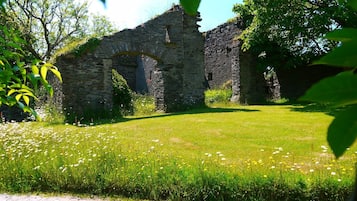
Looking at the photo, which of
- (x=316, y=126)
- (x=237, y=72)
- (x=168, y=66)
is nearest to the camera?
(x=316, y=126)

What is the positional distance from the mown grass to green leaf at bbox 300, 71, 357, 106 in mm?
2932

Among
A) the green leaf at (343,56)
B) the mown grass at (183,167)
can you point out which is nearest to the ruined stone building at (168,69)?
the mown grass at (183,167)

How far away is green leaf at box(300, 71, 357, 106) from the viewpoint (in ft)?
1.14

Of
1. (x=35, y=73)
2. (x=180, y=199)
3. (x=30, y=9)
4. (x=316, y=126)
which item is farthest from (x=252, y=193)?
(x=30, y=9)

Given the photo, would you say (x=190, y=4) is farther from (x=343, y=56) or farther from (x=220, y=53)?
(x=220, y=53)

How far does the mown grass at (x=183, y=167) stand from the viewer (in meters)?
5.04

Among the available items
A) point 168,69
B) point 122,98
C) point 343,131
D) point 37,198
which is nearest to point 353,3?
point 343,131

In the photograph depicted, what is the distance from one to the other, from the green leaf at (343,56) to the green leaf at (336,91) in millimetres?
17

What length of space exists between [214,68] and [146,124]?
12176mm

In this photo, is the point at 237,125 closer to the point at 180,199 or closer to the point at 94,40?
the point at 180,199

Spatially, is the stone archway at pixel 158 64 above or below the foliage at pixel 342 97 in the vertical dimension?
above

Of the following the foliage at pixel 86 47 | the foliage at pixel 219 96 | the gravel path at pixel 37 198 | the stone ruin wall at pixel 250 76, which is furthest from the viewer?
the foliage at pixel 219 96

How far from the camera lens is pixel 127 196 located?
5.58 m

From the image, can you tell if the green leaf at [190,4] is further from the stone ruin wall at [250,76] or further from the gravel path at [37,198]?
the stone ruin wall at [250,76]
